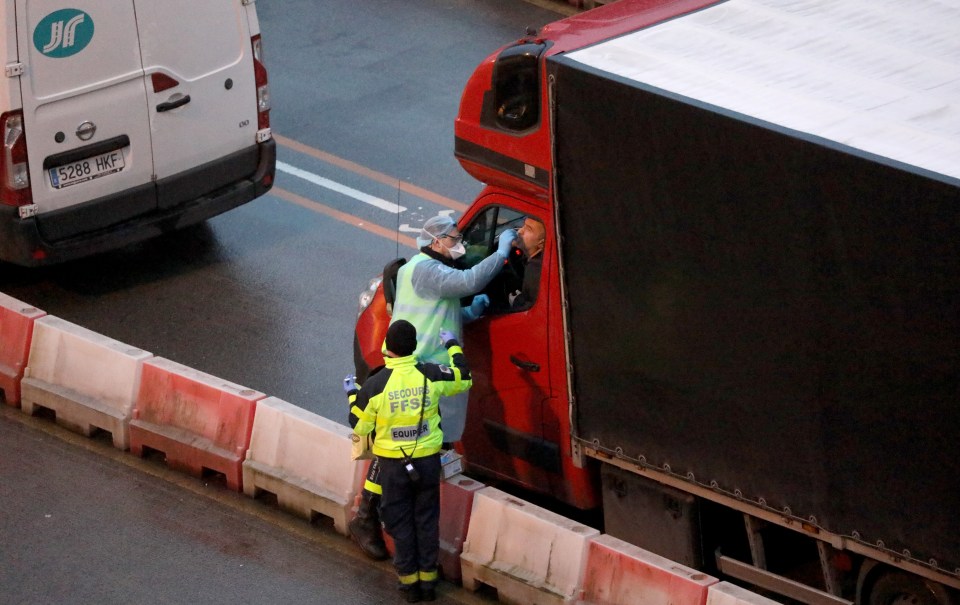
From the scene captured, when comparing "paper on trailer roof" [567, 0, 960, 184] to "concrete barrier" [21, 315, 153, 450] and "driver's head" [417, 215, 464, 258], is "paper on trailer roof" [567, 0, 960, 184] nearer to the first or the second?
"driver's head" [417, 215, 464, 258]

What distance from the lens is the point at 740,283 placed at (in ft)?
22.6

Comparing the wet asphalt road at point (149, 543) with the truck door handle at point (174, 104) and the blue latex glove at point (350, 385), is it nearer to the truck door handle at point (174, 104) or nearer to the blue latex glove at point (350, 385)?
the blue latex glove at point (350, 385)

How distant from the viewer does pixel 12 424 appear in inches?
397

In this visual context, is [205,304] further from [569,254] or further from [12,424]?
Answer: [569,254]

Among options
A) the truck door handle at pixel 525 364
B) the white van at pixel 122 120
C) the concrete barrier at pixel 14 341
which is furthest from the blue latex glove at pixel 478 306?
the white van at pixel 122 120

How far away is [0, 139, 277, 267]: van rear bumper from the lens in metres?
10.9

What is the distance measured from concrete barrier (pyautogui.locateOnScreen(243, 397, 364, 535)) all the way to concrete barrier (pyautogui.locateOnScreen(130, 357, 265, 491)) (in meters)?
0.10

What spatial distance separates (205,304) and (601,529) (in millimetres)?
4080

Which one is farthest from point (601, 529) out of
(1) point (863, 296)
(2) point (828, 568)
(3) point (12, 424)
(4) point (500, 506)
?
(3) point (12, 424)

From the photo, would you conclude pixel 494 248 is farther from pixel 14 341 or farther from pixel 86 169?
pixel 86 169

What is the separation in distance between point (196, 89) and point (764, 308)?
5815 millimetres

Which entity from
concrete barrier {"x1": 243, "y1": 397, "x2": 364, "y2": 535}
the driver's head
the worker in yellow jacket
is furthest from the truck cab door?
concrete barrier {"x1": 243, "y1": 397, "x2": 364, "y2": 535}

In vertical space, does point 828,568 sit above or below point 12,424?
above

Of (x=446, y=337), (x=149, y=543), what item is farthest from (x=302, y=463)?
(x=446, y=337)
